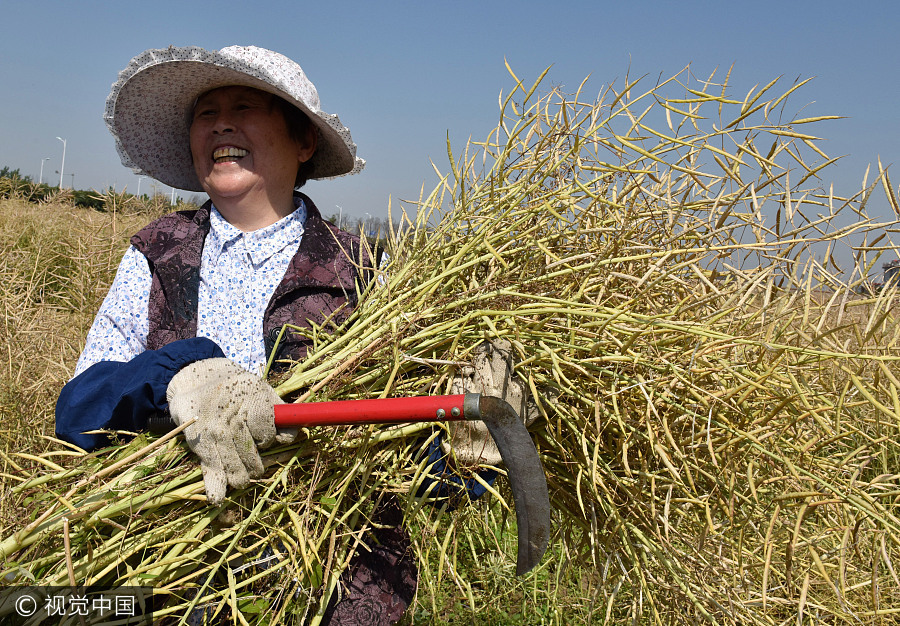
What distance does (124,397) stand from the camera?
4.22 feet

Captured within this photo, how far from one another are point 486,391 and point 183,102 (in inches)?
52.2

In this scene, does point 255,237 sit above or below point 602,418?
above

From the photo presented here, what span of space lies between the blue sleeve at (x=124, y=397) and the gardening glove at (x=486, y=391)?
1.77ft

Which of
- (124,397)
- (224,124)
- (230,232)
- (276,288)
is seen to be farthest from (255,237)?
(124,397)

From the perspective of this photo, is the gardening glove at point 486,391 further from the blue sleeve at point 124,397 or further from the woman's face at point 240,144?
the woman's face at point 240,144

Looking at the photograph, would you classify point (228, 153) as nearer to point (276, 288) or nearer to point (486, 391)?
point (276, 288)

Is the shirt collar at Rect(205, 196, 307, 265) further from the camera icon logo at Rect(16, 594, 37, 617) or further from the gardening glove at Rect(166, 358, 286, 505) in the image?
the camera icon logo at Rect(16, 594, 37, 617)

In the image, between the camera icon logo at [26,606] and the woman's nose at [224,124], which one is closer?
the camera icon logo at [26,606]

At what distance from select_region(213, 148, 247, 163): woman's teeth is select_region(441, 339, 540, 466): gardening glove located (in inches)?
36.2

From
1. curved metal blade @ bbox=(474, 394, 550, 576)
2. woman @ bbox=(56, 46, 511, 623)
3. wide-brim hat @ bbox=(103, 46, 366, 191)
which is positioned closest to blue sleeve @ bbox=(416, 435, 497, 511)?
woman @ bbox=(56, 46, 511, 623)

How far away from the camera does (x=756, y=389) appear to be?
1.19 metres

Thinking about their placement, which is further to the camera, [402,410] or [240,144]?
[240,144]

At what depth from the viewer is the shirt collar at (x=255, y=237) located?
1796mm

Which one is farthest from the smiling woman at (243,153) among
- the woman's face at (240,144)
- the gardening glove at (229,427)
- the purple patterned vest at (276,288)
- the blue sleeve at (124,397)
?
the gardening glove at (229,427)
